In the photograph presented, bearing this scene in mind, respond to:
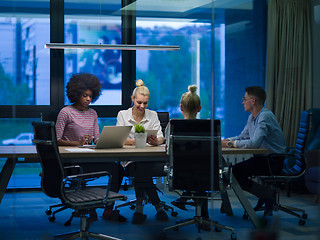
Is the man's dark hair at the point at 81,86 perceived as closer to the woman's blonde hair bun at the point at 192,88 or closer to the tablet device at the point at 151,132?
the tablet device at the point at 151,132

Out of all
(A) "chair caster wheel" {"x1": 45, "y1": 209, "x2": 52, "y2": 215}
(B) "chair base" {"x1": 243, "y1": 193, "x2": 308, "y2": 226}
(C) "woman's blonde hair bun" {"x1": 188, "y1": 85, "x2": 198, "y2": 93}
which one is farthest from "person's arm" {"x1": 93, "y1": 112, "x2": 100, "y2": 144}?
(B) "chair base" {"x1": 243, "y1": 193, "x2": 308, "y2": 226}

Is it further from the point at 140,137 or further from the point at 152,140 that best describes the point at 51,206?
the point at 152,140

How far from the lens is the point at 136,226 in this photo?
383 centimetres

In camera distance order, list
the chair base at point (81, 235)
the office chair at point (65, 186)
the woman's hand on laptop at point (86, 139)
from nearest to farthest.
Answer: the office chair at point (65, 186) < the chair base at point (81, 235) < the woman's hand on laptop at point (86, 139)

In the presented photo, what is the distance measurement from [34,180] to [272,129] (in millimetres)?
2030

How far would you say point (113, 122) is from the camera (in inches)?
153

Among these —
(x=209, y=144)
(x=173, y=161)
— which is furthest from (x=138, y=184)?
(x=209, y=144)

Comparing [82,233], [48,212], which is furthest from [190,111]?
[48,212]

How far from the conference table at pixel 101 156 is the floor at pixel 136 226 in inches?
2.4

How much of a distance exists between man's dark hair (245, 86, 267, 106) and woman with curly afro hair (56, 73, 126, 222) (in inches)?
51.9

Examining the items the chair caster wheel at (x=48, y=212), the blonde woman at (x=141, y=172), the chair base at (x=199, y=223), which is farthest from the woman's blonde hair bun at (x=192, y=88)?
the chair caster wheel at (x=48, y=212)

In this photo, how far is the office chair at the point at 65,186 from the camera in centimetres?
324

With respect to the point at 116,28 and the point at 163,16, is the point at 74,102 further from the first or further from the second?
the point at 163,16

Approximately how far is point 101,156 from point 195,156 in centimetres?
81
